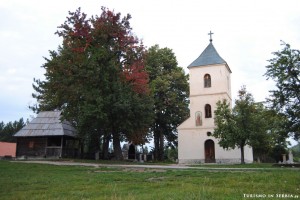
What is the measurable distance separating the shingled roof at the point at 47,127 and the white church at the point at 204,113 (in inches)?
501

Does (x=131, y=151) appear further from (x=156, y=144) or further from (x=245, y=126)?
(x=245, y=126)

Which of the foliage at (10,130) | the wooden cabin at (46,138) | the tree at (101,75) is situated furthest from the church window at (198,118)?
the foliage at (10,130)

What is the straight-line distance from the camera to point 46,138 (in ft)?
119

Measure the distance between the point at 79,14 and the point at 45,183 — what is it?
21.9 metres

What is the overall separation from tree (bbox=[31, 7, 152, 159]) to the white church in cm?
823

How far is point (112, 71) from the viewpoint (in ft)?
98.9

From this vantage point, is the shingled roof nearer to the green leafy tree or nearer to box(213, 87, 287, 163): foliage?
box(213, 87, 287, 163): foliage

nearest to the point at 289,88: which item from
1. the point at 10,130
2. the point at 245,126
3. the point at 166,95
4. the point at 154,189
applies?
the point at 245,126

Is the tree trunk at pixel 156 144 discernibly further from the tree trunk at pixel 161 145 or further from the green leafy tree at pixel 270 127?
the green leafy tree at pixel 270 127

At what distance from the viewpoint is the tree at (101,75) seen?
96.4 ft

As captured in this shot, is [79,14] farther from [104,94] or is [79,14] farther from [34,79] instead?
[34,79]

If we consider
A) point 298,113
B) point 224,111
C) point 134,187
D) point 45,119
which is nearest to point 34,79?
point 45,119

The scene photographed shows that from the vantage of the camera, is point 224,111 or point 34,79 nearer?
point 224,111

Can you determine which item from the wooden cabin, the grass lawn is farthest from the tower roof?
the grass lawn
